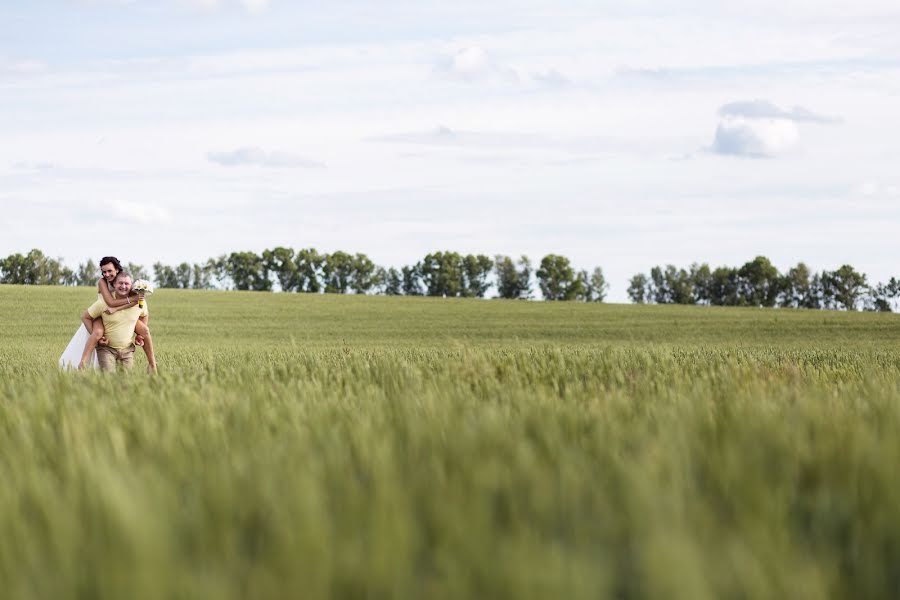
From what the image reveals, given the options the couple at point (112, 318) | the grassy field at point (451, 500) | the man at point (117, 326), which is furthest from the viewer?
the man at point (117, 326)

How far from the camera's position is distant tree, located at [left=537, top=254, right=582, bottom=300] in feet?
407

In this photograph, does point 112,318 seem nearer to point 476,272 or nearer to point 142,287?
point 142,287

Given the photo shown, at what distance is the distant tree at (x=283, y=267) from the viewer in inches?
4850

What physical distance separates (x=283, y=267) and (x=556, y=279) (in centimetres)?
3673

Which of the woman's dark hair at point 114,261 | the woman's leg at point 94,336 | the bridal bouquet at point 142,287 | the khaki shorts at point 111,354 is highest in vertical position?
the woman's dark hair at point 114,261

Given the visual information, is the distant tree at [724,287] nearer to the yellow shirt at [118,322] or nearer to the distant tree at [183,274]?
the distant tree at [183,274]

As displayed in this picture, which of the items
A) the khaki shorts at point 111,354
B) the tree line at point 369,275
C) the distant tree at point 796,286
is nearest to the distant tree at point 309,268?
the tree line at point 369,275

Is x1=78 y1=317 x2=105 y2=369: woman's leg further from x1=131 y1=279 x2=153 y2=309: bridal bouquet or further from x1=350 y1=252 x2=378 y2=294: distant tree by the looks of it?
x1=350 y1=252 x2=378 y2=294: distant tree

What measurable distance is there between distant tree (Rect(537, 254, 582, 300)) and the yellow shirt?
366ft

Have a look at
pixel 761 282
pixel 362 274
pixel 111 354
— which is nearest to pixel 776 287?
pixel 761 282

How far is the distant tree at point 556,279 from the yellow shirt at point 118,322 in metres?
111

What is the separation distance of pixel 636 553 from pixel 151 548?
2.87 ft

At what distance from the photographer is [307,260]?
125 meters

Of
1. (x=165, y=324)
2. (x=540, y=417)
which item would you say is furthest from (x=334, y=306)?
(x=540, y=417)
